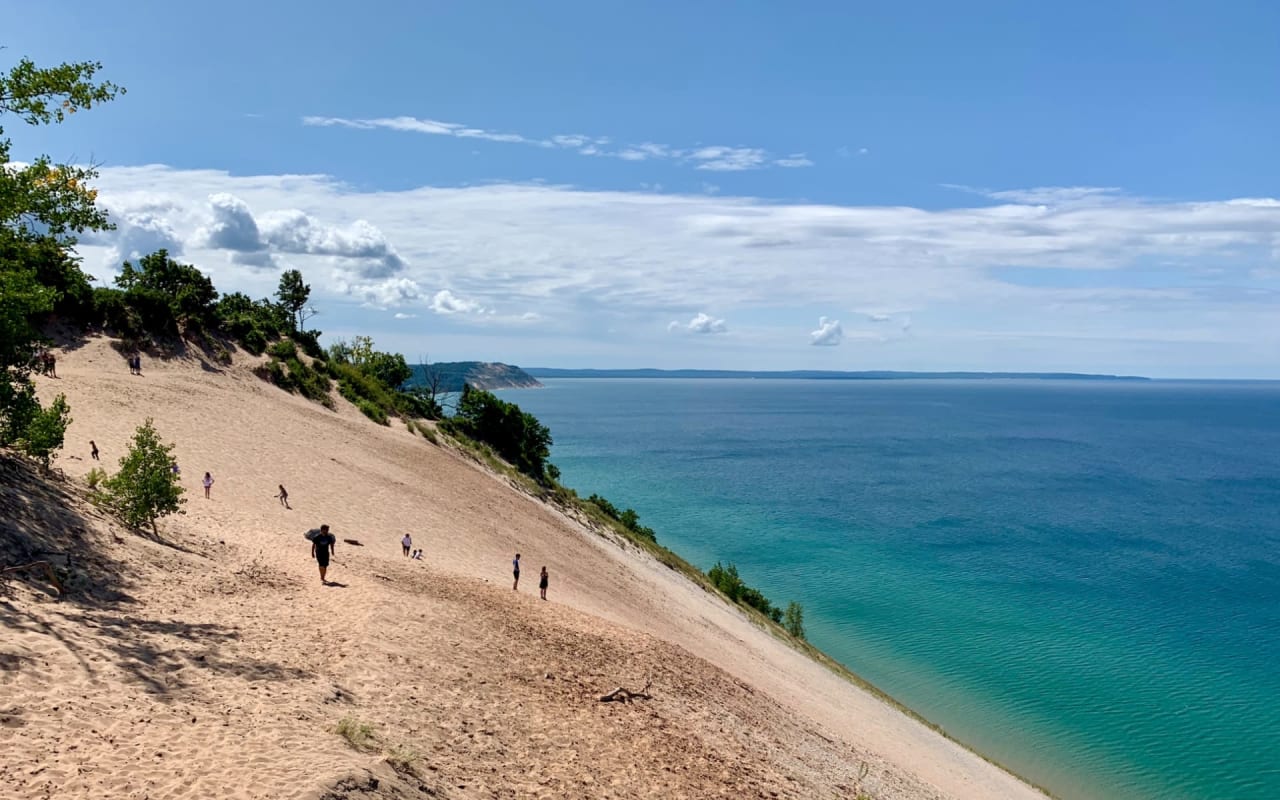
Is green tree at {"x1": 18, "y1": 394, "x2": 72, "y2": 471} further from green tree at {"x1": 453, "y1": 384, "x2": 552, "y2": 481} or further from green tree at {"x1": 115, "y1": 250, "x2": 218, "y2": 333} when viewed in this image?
green tree at {"x1": 453, "y1": 384, "x2": 552, "y2": 481}

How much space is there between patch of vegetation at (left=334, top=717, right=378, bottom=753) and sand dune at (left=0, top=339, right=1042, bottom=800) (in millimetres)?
170

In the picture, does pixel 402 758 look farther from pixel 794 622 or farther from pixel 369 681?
pixel 794 622

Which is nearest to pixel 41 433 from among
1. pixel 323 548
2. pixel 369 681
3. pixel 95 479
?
pixel 95 479

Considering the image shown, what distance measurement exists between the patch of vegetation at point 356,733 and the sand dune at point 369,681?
170 millimetres

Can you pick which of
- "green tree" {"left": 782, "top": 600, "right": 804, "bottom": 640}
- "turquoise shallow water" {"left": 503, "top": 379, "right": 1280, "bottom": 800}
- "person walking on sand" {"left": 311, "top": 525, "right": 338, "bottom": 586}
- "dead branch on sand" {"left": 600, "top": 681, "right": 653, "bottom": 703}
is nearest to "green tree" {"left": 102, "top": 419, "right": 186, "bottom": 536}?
"person walking on sand" {"left": 311, "top": 525, "right": 338, "bottom": 586}

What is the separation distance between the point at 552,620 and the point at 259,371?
4054 centimetres

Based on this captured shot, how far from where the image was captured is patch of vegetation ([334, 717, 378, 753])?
12070mm

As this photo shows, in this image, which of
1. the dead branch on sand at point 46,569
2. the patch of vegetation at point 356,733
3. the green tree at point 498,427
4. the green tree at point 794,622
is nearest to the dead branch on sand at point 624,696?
the patch of vegetation at point 356,733

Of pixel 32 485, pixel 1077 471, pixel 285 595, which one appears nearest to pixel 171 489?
pixel 32 485

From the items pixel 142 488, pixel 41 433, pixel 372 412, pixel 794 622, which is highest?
Answer: pixel 41 433

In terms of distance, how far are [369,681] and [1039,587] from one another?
5914 centimetres

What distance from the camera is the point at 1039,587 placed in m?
60.6

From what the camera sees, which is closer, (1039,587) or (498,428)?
(1039,587)

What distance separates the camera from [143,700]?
38.0ft
